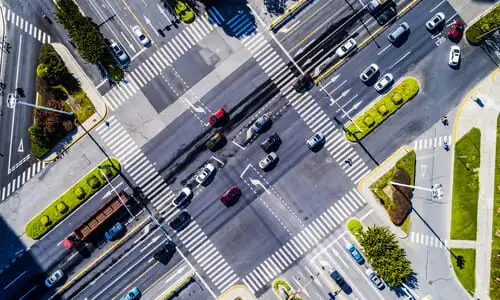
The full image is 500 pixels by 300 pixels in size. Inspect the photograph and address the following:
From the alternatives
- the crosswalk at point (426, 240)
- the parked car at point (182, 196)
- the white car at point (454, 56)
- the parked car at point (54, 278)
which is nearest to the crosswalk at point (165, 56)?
the parked car at point (182, 196)

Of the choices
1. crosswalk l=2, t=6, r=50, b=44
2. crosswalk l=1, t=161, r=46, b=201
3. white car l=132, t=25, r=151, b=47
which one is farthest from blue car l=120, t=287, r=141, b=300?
crosswalk l=2, t=6, r=50, b=44

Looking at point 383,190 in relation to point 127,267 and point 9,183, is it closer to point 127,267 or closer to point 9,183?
point 127,267

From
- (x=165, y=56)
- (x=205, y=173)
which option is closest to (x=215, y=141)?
(x=205, y=173)

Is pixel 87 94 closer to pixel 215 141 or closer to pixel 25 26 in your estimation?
pixel 25 26

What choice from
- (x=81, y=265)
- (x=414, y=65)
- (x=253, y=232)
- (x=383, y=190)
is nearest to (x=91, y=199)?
(x=81, y=265)

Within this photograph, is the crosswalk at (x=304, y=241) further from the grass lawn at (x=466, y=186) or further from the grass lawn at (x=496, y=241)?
the grass lawn at (x=496, y=241)

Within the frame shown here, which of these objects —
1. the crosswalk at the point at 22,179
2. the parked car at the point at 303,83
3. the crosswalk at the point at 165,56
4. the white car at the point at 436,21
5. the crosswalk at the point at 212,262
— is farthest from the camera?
the crosswalk at the point at 22,179

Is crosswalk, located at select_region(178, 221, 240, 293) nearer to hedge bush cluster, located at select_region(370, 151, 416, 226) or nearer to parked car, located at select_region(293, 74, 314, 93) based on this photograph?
hedge bush cluster, located at select_region(370, 151, 416, 226)
